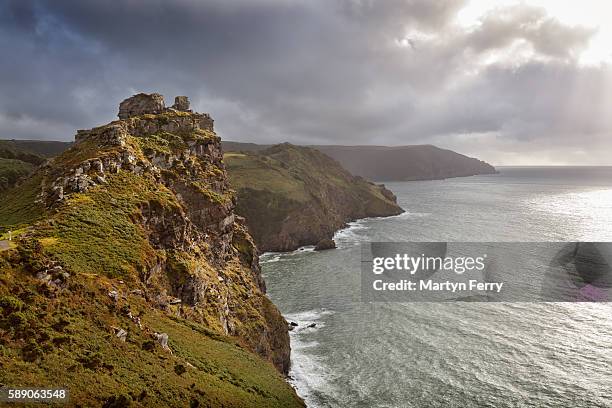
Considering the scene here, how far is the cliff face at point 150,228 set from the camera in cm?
4494

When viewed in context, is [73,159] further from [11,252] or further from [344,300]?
[344,300]

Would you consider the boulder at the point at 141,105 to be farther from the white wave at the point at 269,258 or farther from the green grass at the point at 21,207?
the white wave at the point at 269,258

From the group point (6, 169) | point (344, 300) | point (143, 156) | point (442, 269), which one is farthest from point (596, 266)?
point (6, 169)

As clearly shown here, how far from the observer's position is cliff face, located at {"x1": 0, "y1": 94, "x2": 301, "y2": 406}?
A: 44.9 meters

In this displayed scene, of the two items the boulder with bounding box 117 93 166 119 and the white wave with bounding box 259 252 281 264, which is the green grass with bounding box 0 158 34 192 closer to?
the boulder with bounding box 117 93 166 119

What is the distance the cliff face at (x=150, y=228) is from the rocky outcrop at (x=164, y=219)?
188 mm

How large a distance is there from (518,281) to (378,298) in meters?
39.1

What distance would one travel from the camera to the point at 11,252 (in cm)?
3603

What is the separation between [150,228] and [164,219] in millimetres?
2896

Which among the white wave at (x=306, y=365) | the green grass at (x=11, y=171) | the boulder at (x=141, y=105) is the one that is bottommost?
the white wave at (x=306, y=365)

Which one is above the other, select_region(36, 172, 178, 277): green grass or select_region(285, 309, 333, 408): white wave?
select_region(36, 172, 178, 277): green grass

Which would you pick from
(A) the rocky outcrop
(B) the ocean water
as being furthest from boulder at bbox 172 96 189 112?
(B) the ocean water

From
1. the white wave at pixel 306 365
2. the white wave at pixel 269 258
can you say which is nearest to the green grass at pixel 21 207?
the white wave at pixel 306 365

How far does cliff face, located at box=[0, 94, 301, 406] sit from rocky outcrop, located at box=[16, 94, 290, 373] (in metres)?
0.19
